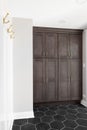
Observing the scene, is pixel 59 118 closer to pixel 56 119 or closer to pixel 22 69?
pixel 56 119

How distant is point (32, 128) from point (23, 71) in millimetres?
1297

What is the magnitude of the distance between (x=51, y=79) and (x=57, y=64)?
52 cm

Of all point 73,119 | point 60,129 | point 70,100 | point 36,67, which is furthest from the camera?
point 70,100

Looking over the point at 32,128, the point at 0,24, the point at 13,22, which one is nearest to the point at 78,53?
the point at 13,22

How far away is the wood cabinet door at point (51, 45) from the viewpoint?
3818 millimetres

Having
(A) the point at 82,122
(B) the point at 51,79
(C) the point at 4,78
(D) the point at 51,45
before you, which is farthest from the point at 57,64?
(C) the point at 4,78

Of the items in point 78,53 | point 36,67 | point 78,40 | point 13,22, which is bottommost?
point 36,67

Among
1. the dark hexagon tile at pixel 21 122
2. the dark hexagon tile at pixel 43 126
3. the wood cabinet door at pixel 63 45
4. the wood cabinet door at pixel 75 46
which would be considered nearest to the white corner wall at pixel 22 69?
the dark hexagon tile at pixel 21 122

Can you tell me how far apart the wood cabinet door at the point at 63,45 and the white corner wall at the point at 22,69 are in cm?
124

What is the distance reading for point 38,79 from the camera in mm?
→ 3771

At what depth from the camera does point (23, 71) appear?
9.89ft

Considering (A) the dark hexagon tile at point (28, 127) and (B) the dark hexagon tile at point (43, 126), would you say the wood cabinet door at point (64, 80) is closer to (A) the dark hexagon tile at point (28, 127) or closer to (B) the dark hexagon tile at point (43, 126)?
(B) the dark hexagon tile at point (43, 126)

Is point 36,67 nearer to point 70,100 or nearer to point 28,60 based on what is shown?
point 28,60

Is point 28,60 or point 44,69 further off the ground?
point 28,60
